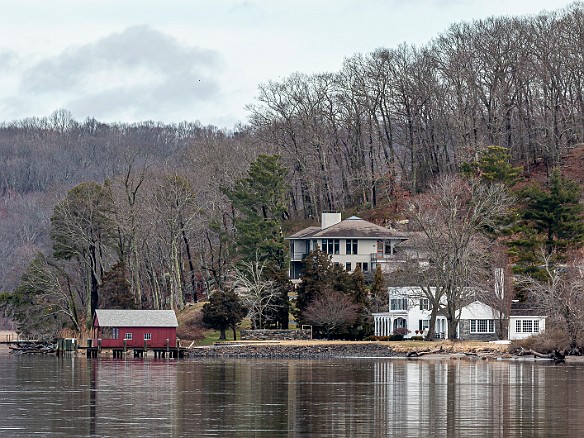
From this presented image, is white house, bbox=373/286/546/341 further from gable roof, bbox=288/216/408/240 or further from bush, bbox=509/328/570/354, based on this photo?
gable roof, bbox=288/216/408/240

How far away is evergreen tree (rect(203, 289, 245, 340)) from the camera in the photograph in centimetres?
9612

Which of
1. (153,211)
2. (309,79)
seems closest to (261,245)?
(153,211)

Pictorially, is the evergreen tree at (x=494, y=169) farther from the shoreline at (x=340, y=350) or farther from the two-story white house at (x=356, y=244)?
the shoreline at (x=340, y=350)

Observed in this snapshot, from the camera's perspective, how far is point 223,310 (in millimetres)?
96188

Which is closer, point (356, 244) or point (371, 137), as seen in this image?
point (356, 244)

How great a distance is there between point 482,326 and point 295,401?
51.1 m

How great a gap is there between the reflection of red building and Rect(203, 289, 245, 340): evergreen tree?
2.64m

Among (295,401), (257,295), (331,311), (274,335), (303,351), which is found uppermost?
(257,295)

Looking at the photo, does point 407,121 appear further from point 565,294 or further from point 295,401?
point 295,401

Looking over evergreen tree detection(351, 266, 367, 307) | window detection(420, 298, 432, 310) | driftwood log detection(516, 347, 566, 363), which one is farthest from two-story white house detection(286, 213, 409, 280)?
driftwood log detection(516, 347, 566, 363)

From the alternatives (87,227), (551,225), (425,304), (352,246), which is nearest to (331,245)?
(352,246)

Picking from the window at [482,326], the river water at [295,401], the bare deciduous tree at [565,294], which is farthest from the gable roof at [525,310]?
the river water at [295,401]

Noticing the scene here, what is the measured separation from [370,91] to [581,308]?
2064 inches

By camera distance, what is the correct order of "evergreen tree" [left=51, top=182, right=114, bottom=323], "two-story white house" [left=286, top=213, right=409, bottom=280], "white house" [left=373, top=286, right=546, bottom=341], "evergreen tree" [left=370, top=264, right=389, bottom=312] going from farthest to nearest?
"two-story white house" [left=286, top=213, right=409, bottom=280], "evergreen tree" [left=51, top=182, right=114, bottom=323], "evergreen tree" [left=370, top=264, right=389, bottom=312], "white house" [left=373, top=286, right=546, bottom=341]
